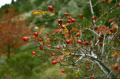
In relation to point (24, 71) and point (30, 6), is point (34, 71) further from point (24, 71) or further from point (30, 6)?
point (30, 6)

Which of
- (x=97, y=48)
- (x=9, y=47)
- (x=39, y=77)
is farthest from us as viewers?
(x=9, y=47)

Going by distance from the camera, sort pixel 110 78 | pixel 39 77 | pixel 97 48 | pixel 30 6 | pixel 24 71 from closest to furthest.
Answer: pixel 110 78
pixel 97 48
pixel 39 77
pixel 24 71
pixel 30 6

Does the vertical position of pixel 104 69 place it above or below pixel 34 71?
above

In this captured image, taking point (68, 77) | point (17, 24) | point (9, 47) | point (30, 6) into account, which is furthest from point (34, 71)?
point (30, 6)

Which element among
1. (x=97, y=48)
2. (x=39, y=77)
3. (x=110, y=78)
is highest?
(x=97, y=48)

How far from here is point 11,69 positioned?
23375mm

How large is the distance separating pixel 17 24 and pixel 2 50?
3.33m

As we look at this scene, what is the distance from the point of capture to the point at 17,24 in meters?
37.4

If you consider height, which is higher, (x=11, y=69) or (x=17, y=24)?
(x=17, y=24)

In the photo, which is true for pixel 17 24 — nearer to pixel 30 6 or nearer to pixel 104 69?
pixel 30 6

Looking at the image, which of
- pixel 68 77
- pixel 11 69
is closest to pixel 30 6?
pixel 11 69

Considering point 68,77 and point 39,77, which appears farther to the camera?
point 39,77

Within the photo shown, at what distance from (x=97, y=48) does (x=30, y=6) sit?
49.9m

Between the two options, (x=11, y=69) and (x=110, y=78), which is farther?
(x=11, y=69)
